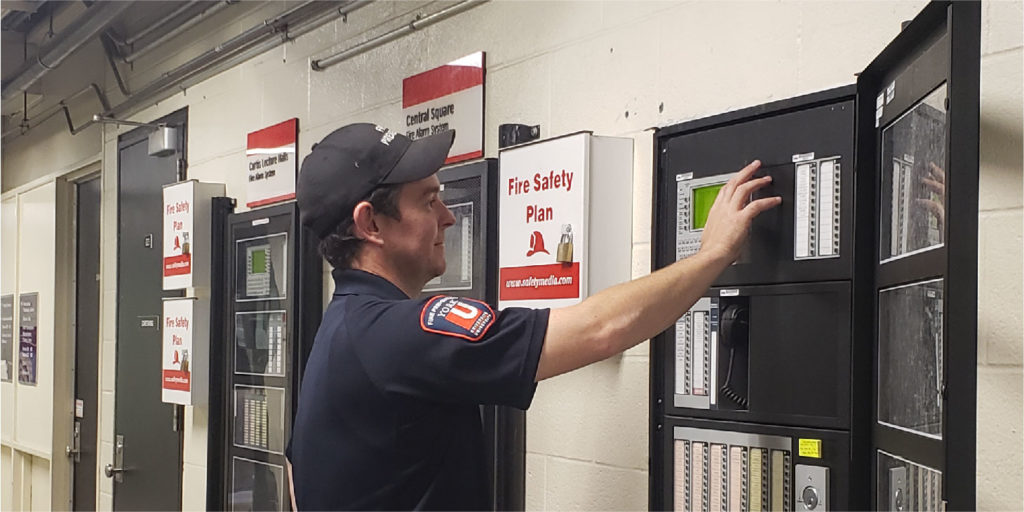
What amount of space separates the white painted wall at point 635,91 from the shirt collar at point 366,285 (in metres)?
0.66

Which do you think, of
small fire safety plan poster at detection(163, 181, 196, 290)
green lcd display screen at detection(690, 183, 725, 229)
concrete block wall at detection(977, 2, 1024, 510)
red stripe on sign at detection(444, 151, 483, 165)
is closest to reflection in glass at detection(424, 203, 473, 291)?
red stripe on sign at detection(444, 151, 483, 165)

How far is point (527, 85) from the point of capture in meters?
2.83

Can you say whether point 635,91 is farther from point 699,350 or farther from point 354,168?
point 354,168

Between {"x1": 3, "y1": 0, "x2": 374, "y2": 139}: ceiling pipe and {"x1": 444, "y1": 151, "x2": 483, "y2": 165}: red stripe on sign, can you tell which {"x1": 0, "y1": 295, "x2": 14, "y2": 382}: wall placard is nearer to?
{"x1": 3, "y1": 0, "x2": 374, "y2": 139}: ceiling pipe

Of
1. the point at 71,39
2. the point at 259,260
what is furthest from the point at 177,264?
the point at 71,39

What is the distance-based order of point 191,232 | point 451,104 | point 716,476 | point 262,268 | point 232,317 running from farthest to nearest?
point 191,232 < point 232,317 < point 262,268 < point 451,104 < point 716,476

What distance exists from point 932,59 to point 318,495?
1197mm

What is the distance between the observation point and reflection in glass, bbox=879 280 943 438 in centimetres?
163

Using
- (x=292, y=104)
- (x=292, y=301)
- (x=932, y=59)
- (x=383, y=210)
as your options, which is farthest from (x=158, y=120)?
(x=932, y=59)

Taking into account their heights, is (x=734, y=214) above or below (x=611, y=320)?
above

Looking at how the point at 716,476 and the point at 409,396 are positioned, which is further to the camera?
the point at 716,476

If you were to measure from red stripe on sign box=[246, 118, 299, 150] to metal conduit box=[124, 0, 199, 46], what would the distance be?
29.4 inches

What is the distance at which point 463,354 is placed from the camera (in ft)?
5.87

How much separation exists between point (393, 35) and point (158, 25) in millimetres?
1926
